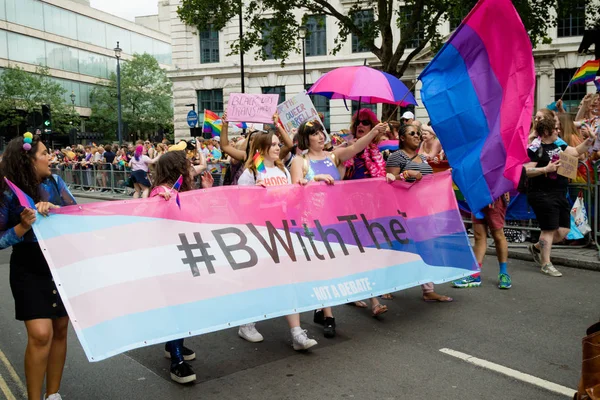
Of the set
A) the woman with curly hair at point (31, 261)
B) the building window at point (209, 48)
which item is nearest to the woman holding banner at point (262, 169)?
the woman with curly hair at point (31, 261)

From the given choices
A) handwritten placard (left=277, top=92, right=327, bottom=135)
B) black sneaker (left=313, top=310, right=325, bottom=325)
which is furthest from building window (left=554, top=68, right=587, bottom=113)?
black sneaker (left=313, top=310, right=325, bottom=325)

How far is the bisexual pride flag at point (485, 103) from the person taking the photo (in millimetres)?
5770

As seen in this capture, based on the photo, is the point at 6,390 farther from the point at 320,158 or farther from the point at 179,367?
the point at 320,158

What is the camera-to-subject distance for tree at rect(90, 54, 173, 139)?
71.7 metres

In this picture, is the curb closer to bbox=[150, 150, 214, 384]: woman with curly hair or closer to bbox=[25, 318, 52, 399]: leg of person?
bbox=[150, 150, 214, 384]: woman with curly hair

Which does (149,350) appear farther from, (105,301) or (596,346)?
(596,346)

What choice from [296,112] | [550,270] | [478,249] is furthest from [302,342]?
[550,270]

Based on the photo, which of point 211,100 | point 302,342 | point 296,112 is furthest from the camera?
point 211,100

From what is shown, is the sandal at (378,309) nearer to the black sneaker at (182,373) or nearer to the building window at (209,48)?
the black sneaker at (182,373)

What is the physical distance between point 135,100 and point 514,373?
73.4 meters

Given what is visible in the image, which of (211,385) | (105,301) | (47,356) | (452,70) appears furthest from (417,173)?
(47,356)

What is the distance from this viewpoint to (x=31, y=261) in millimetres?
3887

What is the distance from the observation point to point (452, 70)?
580cm

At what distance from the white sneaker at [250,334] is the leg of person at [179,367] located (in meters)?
1.02
